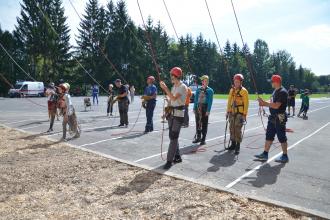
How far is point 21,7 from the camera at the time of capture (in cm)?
5731

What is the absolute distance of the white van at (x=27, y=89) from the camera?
4466cm

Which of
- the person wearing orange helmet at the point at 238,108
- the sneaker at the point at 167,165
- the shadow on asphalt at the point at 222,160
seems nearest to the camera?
the sneaker at the point at 167,165

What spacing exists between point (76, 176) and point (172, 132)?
83.5 inches

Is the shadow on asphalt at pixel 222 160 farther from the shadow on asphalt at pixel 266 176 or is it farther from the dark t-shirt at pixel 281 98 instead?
the dark t-shirt at pixel 281 98

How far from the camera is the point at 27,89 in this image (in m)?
45.2

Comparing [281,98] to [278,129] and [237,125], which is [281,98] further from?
[237,125]

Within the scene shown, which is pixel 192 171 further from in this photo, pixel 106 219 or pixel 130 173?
pixel 106 219

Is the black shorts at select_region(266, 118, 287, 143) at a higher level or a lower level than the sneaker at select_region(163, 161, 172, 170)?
higher

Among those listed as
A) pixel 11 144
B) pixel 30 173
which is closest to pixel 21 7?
pixel 11 144

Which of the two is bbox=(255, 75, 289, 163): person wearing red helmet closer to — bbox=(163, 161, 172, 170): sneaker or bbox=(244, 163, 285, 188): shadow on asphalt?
bbox=(244, 163, 285, 188): shadow on asphalt

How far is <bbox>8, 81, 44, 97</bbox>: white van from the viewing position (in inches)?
1758

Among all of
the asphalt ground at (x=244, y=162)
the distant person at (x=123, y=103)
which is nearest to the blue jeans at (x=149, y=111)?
the asphalt ground at (x=244, y=162)

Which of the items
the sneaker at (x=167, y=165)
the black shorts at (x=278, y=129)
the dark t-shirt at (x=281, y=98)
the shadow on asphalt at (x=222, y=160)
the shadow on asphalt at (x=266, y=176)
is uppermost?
the dark t-shirt at (x=281, y=98)

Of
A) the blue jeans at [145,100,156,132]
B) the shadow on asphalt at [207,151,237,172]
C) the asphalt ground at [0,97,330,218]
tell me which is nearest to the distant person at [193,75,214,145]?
the asphalt ground at [0,97,330,218]
